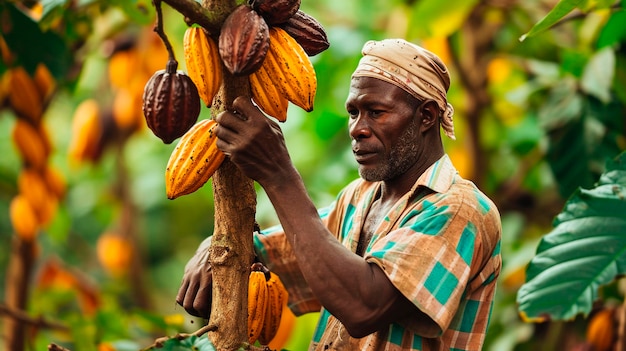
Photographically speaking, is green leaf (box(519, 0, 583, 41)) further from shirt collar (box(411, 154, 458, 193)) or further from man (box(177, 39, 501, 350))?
shirt collar (box(411, 154, 458, 193))

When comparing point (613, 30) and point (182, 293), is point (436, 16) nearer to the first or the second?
point (613, 30)

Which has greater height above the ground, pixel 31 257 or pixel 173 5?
pixel 173 5

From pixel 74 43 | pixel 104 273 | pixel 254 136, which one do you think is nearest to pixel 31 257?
pixel 74 43

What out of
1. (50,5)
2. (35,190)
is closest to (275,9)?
(50,5)

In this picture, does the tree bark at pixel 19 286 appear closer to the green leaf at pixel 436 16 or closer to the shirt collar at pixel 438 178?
the green leaf at pixel 436 16

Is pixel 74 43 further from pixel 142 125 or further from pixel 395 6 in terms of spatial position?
pixel 395 6

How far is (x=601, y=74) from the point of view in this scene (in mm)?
3184

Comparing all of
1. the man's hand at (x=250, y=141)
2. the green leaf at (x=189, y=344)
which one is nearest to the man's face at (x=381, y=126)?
the man's hand at (x=250, y=141)

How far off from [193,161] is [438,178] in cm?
56

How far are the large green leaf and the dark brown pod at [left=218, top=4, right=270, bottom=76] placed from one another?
843 mm

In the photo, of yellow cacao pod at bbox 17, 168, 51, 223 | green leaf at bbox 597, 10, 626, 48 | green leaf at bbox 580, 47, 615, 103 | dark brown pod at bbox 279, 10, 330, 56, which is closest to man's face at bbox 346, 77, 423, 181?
dark brown pod at bbox 279, 10, 330, 56

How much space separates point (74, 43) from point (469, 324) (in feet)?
7.28

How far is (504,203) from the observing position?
13.9 ft

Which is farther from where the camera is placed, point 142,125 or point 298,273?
point 142,125
